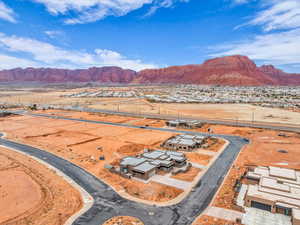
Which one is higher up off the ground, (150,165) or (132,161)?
(132,161)

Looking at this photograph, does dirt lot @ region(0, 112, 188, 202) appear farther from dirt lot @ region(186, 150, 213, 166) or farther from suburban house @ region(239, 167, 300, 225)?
dirt lot @ region(186, 150, 213, 166)

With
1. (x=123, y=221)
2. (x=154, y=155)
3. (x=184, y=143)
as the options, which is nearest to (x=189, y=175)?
(x=154, y=155)

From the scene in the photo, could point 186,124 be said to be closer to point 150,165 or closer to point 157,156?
point 157,156

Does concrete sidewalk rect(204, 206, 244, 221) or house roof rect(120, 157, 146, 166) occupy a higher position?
house roof rect(120, 157, 146, 166)

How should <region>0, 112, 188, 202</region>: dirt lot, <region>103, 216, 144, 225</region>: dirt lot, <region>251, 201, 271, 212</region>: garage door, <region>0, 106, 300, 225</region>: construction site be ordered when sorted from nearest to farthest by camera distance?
1. <region>103, 216, 144, 225</region>: dirt lot
2. <region>251, 201, 271, 212</region>: garage door
3. <region>0, 106, 300, 225</region>: construction site
4. <region>0, 112, 188, 202</region>: dirt lot

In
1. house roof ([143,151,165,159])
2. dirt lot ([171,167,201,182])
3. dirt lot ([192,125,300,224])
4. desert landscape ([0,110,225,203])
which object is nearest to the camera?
dirt lot ([192,125,300,224])

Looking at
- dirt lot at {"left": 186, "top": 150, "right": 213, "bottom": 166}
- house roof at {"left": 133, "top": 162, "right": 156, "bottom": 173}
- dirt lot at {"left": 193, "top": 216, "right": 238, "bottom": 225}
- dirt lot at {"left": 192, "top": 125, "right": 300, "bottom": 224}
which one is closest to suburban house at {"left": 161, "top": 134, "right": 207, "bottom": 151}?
dirt lot at {"left": 186, "top": 150, "right": 213, "bottom": 166}
